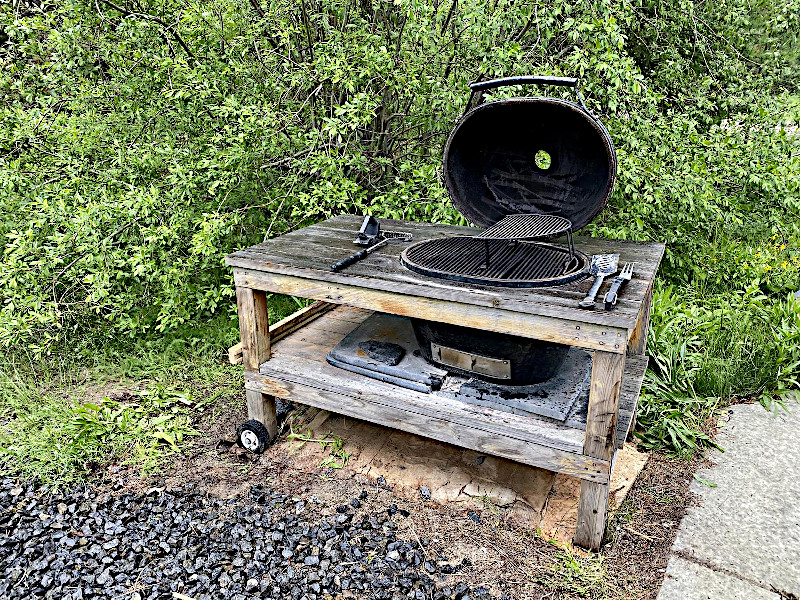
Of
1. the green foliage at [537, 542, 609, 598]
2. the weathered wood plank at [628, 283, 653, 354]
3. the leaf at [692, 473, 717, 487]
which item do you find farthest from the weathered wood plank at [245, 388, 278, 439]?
the leaf at [692, 473, 717, 487]

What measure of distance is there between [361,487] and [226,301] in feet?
6.65

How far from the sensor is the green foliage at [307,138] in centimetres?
344

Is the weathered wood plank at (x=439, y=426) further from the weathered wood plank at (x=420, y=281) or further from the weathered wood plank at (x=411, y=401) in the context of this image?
the weathered wood plank at (x=420, y=281)

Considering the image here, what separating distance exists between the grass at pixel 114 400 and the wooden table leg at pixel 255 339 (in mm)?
423

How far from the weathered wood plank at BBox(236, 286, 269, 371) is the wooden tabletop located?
8 cm

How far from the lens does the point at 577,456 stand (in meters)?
2.30

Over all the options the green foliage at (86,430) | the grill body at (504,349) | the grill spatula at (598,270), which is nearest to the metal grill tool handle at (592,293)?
the grill spatula at (598,270)

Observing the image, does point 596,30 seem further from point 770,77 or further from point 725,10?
point 770,77

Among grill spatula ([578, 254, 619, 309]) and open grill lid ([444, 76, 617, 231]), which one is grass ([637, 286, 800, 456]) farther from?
open grill lid ([444, 76, 617, 231])

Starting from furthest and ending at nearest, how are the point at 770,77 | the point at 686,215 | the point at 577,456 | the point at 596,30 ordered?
the point at 770,77, the point at 686,215, the point at 596,30, the point at 577,456

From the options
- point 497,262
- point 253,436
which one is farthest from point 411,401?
point 253,436

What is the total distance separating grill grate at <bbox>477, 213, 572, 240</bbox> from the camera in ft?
7.90

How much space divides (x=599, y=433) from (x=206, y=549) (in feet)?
5.32

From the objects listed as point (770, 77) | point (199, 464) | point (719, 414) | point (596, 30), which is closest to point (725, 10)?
point (770, 77)
